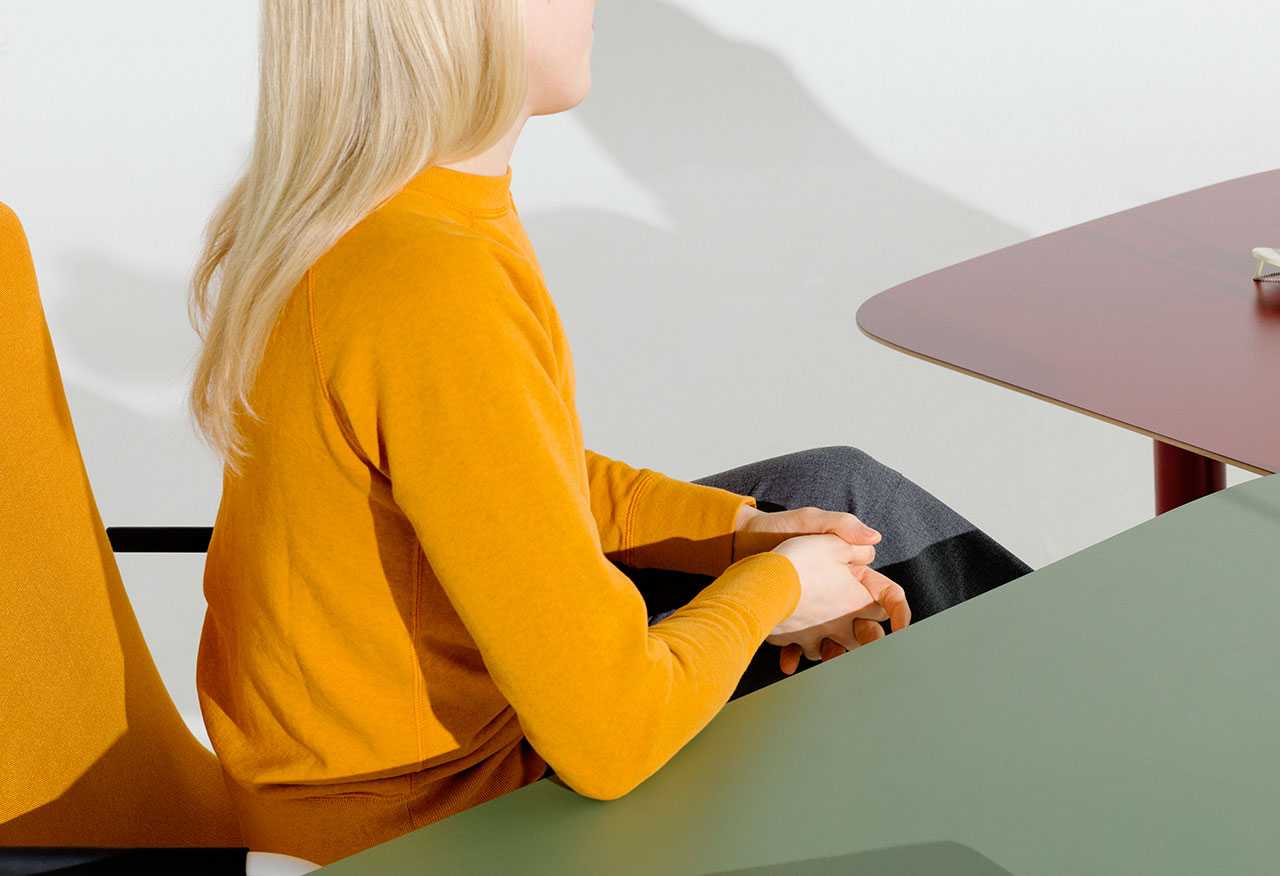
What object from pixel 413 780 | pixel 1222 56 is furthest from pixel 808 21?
pixel 413 780

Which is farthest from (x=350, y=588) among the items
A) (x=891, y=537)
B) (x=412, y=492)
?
(x=891, y=537)

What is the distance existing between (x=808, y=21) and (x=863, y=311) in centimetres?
321

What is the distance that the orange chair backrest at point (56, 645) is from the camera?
3.70 feet

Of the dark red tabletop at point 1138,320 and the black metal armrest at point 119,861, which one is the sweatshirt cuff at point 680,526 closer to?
the dark red tabletop at point 1138,320

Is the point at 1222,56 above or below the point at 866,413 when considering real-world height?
above

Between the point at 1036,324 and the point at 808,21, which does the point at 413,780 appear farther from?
the point at 808,21

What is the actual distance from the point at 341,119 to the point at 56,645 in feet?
1.56

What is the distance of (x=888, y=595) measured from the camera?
126 cm

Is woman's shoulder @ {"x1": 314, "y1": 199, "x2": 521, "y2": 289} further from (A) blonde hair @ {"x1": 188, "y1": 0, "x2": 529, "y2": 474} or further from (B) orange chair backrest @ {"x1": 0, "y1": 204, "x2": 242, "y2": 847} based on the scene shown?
(B) orange chair backrest @ {"x1": 0, "y1": 204, "x2": 242, "y2": 847}

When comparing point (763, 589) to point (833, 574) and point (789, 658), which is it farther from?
point (789, 658)

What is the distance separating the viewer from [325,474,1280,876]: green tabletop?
0.78m

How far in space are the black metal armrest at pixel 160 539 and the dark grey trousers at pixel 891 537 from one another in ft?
1.27

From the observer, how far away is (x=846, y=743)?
87 centimetres

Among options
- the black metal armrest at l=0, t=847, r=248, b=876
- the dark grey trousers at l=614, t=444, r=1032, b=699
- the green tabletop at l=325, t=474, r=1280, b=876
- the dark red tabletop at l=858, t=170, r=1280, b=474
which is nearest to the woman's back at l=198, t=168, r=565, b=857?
the black metal armrest at l=0, t=847, r=248, b=876
